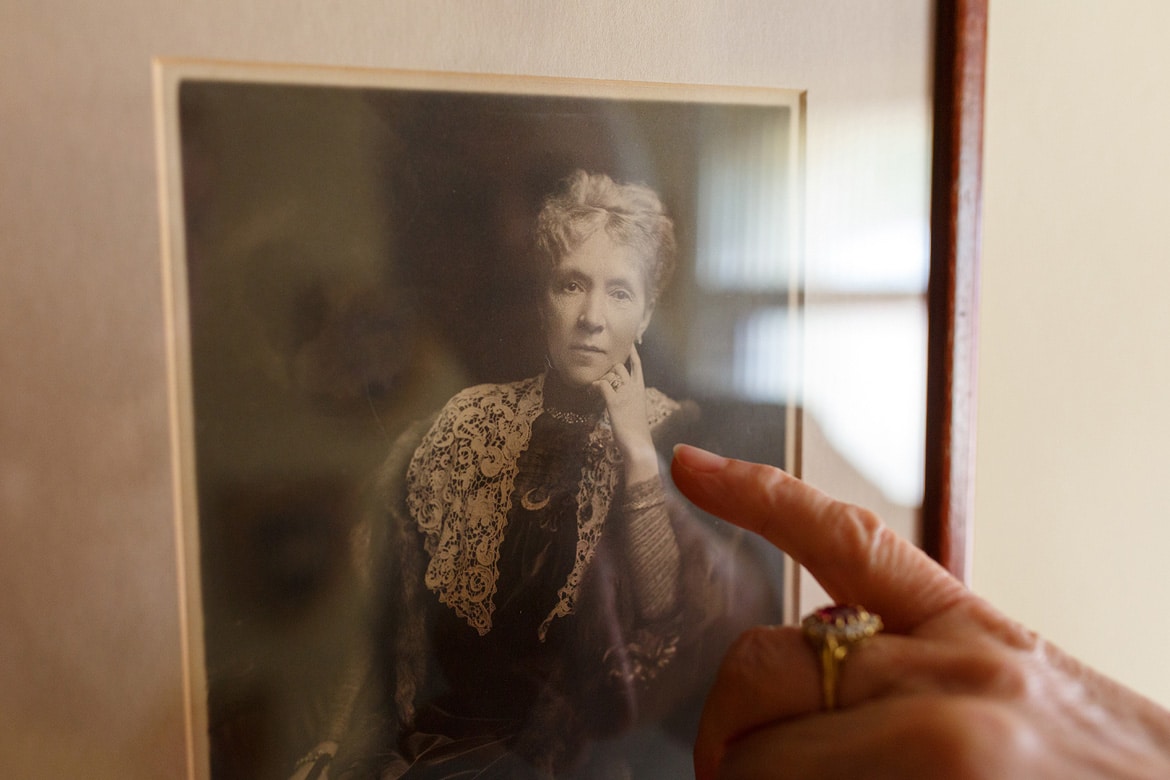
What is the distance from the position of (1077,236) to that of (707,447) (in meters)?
0.39

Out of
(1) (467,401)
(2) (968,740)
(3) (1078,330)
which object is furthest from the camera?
(3) (1078,330)

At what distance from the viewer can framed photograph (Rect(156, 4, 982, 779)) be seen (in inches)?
18.7

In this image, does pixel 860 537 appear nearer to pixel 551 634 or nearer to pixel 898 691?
pixel 898 691

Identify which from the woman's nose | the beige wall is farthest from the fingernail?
the beige wall

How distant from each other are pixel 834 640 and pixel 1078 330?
41 centimetres

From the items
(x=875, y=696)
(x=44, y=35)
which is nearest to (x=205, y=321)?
(x=44, y=35)

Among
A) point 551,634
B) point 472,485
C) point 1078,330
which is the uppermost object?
point 1078,330

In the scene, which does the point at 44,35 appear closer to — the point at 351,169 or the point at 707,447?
the point at 351,169

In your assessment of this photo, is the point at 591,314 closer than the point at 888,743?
No

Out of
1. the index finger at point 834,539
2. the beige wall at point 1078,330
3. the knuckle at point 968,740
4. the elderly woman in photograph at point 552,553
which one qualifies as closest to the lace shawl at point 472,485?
the elderly woman in photograph at point 552,553

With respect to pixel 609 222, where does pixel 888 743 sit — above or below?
below

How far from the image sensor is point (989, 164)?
Result: 23.2 inches

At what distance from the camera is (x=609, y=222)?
521mm

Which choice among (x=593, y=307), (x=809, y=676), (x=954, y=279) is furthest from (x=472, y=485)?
(x=954, y=279)
